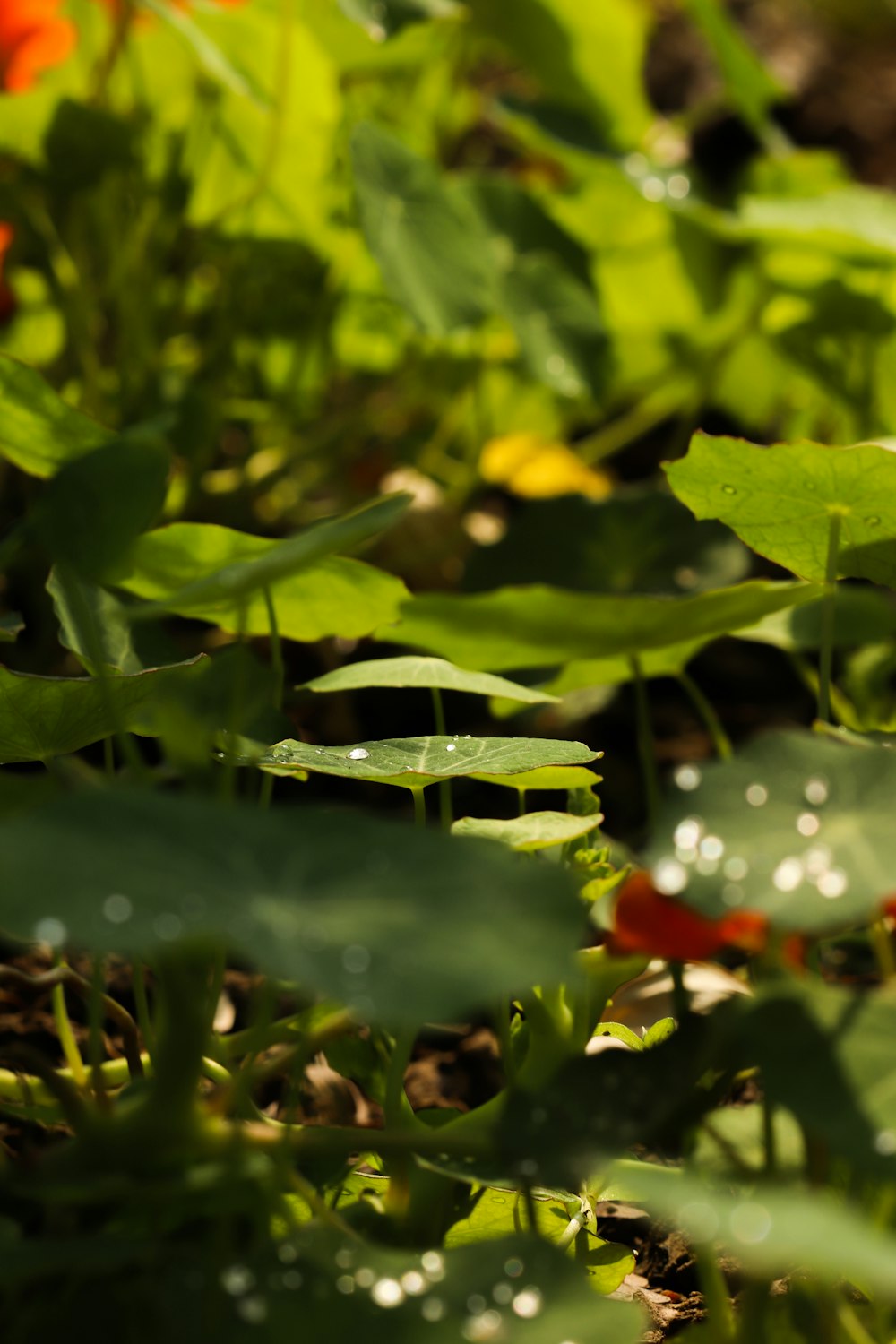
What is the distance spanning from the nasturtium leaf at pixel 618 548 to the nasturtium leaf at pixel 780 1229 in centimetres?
86

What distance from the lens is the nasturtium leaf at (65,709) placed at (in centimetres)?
53

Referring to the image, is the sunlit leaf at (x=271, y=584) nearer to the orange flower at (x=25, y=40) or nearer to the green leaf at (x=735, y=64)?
the orange flower at (x=25, y=40)

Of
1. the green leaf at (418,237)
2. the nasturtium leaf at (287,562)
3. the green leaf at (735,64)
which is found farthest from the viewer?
the green leaf at (735,64)

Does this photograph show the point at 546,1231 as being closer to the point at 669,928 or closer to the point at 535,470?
the point at 669,928

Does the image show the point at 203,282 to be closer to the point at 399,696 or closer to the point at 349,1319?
the point at 399,696

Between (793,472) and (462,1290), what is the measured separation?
371 millimetres

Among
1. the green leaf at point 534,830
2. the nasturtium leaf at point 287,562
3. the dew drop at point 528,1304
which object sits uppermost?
the nasturtium leaf at point 287,562

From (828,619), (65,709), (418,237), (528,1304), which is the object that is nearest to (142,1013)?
(65,709)

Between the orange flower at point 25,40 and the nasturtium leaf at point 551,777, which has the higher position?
the orange flower at point 25,40

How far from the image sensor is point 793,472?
55 cm

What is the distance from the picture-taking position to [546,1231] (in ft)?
1.83

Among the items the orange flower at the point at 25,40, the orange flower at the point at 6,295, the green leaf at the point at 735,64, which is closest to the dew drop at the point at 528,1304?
the orange flower at the point at 6,295

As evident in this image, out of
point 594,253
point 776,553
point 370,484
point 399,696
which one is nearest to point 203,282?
point 370,484

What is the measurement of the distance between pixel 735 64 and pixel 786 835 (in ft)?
4.36
